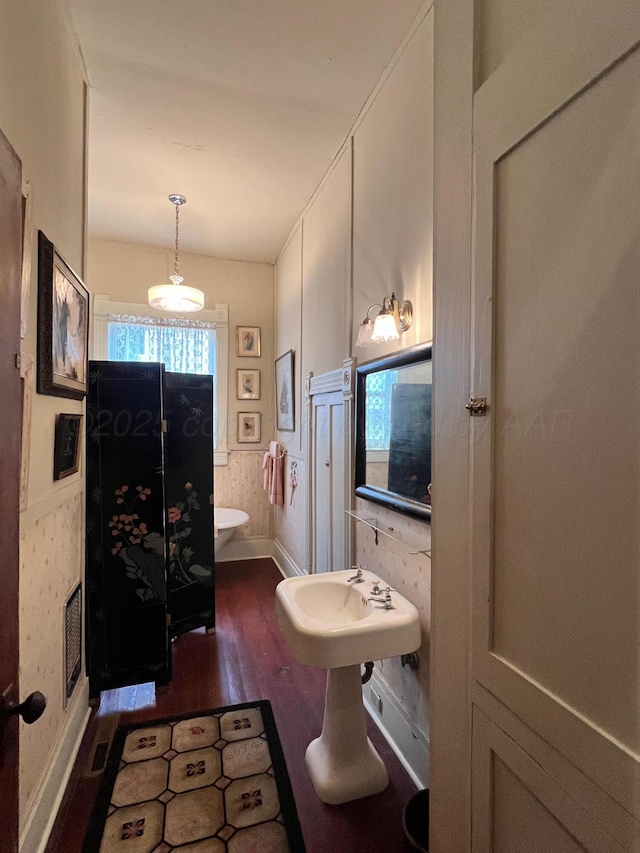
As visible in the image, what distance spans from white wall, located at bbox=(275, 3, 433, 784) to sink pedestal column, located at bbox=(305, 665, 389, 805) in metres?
0.19

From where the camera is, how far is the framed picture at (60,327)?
1.40 m

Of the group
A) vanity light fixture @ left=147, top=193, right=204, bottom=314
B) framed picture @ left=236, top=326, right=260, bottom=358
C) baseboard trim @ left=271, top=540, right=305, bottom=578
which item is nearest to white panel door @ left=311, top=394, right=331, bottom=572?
baseboard trim @ left=271, top=540, right=305, bottom=578

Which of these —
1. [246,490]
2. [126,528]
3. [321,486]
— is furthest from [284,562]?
[126,528]

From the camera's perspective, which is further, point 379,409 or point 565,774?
point 379,409

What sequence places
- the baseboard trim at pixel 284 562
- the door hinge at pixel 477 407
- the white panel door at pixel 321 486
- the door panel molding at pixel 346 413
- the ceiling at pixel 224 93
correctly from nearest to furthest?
the door hinge at pixel 477 407 → the ceiling at pixel 224 93 → the door panel molding at pixel 346 413 → the white panel door at pixel 321 486 → the baseboard trim at pixel 284 562

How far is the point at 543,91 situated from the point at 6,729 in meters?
1.40

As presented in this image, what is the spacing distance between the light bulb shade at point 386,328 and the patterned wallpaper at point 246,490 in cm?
285

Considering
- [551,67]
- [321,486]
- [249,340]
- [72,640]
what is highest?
[249,340]

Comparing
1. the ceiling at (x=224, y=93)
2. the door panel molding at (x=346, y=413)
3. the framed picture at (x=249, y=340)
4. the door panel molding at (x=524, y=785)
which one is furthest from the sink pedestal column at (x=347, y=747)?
the framed picture at (x=249, y=340)

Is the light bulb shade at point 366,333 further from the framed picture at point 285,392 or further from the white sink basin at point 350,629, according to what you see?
the framed picture at point 285,392

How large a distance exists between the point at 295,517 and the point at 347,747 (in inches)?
Answer: 78.6

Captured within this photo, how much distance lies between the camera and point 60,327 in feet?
5.13

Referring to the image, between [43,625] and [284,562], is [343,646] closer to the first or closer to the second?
[43,625]

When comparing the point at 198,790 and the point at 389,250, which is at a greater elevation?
the point at 389,250
